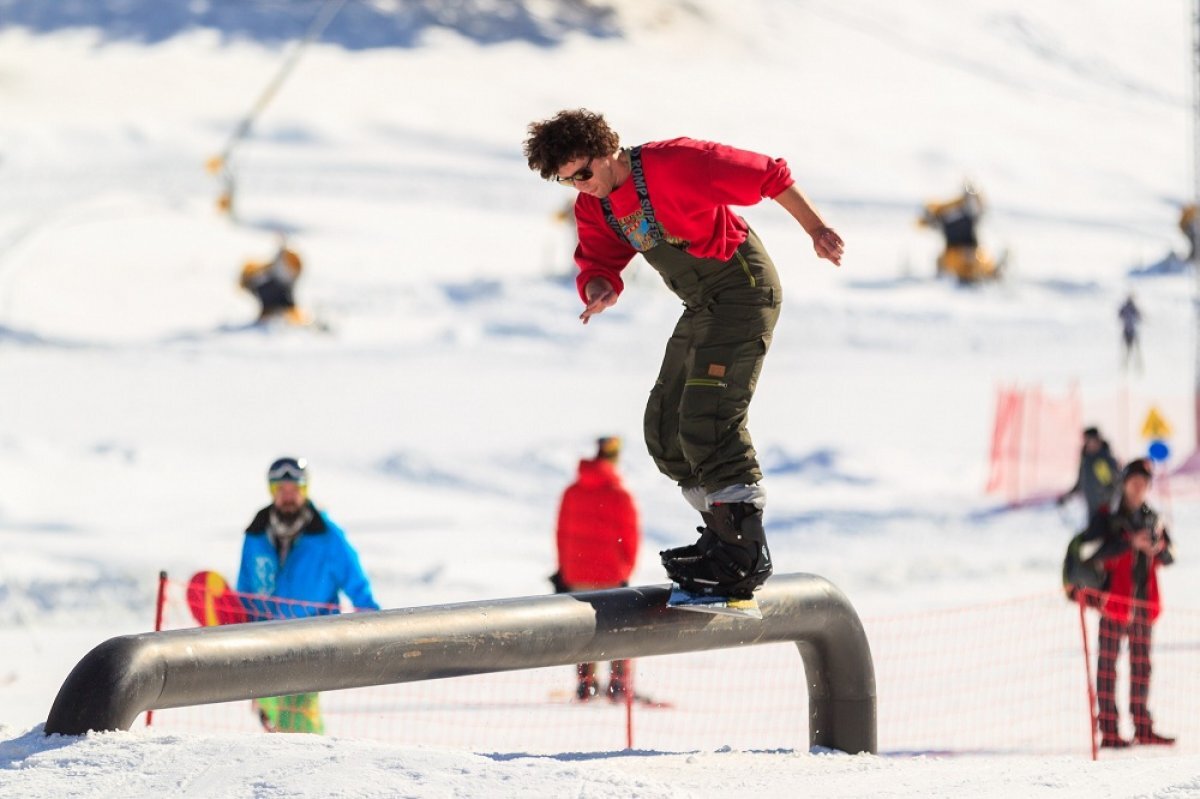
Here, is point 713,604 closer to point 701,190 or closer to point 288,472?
point 701,190

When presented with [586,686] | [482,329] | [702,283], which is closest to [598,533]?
[586,686]

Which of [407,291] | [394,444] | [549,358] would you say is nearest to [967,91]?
[407,291]

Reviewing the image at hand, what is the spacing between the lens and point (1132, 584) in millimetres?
8031

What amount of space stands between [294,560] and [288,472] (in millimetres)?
321

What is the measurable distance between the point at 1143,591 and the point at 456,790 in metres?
5.26

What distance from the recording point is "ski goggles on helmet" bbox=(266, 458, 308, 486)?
6.45 metres

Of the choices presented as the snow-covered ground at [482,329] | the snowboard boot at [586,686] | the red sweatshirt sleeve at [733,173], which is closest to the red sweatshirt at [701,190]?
the red sweatshirt sleeve at [733,173]

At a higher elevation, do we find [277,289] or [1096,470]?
[277,289]

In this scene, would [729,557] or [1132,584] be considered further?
[1132,584]

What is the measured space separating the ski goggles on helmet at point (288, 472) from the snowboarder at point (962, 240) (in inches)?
1228

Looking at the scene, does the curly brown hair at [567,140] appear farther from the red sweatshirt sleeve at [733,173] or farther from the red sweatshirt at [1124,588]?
the red sweatshirt at [1124,588]

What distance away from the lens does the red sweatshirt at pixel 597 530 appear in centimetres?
909

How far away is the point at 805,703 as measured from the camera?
934 centimetres

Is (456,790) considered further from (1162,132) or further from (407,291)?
(1162,132)
